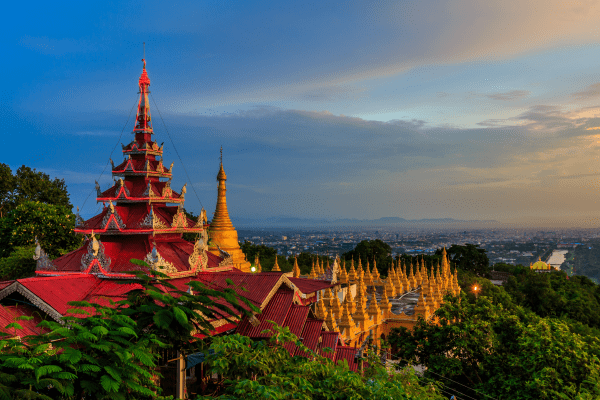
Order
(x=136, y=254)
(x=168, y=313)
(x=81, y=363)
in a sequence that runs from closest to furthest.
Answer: (x=81, y=363), (x=168, y=313), (x=136, y=254)

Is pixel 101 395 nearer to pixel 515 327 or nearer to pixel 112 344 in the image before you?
pixel 112 344

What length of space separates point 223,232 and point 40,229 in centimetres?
1356

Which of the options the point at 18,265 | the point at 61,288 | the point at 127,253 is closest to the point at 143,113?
the point at 127,253

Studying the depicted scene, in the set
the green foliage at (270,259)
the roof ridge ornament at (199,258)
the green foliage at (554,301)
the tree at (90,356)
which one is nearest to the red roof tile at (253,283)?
the roof ridge ornament at (199,258)

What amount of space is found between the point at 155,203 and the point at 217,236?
1288cm

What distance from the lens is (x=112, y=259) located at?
17.2 m

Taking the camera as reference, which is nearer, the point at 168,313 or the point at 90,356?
the point at 90,356

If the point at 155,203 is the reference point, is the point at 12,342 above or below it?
below

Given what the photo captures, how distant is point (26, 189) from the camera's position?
46.7 metres

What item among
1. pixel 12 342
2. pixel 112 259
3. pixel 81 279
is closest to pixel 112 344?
pixel 12 342

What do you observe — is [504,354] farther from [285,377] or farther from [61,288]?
[61,288]

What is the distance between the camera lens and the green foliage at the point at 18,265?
29859 mm

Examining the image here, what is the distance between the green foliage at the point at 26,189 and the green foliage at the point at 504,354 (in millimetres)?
38765

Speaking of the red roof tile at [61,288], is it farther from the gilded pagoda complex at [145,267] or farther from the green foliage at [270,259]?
the green foliage at [270,259]
